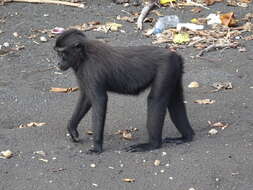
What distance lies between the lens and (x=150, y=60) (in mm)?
7777

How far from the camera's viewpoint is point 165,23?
505 inches

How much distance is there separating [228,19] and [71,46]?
605 centimetres

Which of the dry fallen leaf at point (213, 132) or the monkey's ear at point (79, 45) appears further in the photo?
the dry fallen leaf at point (213, 132)

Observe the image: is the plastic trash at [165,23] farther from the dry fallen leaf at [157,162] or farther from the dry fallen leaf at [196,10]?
the dry fallen leaf at [157,162]

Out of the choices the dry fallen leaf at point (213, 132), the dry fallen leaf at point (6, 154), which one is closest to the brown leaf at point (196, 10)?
the dry fallen leaf at point (213, 132)

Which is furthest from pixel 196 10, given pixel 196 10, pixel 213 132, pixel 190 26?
pixel 213 132

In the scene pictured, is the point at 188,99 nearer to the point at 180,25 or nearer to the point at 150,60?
the point at 150,60

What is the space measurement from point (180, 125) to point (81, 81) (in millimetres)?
1425

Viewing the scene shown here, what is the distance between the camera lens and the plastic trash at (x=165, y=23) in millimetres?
12664

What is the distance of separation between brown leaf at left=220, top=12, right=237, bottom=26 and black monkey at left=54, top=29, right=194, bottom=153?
525 cm

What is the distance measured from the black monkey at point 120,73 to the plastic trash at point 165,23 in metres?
4.79

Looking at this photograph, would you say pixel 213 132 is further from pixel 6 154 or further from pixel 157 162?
pixel 6 154

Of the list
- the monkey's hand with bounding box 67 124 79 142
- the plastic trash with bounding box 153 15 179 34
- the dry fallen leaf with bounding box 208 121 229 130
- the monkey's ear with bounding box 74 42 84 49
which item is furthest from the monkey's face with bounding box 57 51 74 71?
the plastic trash with bounding box 153 15 179 34

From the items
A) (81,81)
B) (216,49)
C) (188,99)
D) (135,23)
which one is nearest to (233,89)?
(188,99)
